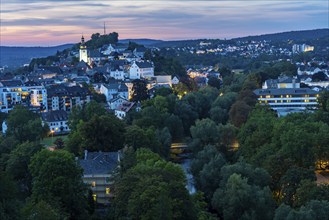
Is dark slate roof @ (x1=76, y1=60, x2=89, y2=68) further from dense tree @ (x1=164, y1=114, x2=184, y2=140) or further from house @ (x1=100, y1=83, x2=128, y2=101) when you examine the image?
dense tree @ (x1=164, y1=114, x2=184, y2=140)

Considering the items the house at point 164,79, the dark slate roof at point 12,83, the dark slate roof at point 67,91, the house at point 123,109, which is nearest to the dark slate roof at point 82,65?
the house at point 164,79

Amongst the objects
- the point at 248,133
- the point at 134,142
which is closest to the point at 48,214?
the point at 134,142

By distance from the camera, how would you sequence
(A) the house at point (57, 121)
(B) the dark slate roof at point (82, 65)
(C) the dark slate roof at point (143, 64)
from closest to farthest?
(A) the house at point (57, 121), (C) the dark slate roof at point (143, 64), (B) the dark slate roof at point (82, 65)

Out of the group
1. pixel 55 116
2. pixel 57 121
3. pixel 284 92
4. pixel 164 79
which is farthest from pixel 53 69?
pixel 284 92

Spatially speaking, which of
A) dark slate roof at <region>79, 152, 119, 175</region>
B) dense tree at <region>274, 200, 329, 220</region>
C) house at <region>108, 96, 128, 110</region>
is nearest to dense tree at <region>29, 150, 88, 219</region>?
dark slate roof at <region>79, 152, 119, 175</region>

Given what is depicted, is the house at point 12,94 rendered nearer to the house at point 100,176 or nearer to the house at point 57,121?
the house at point 57,121

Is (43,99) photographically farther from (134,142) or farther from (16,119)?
(134,142)
